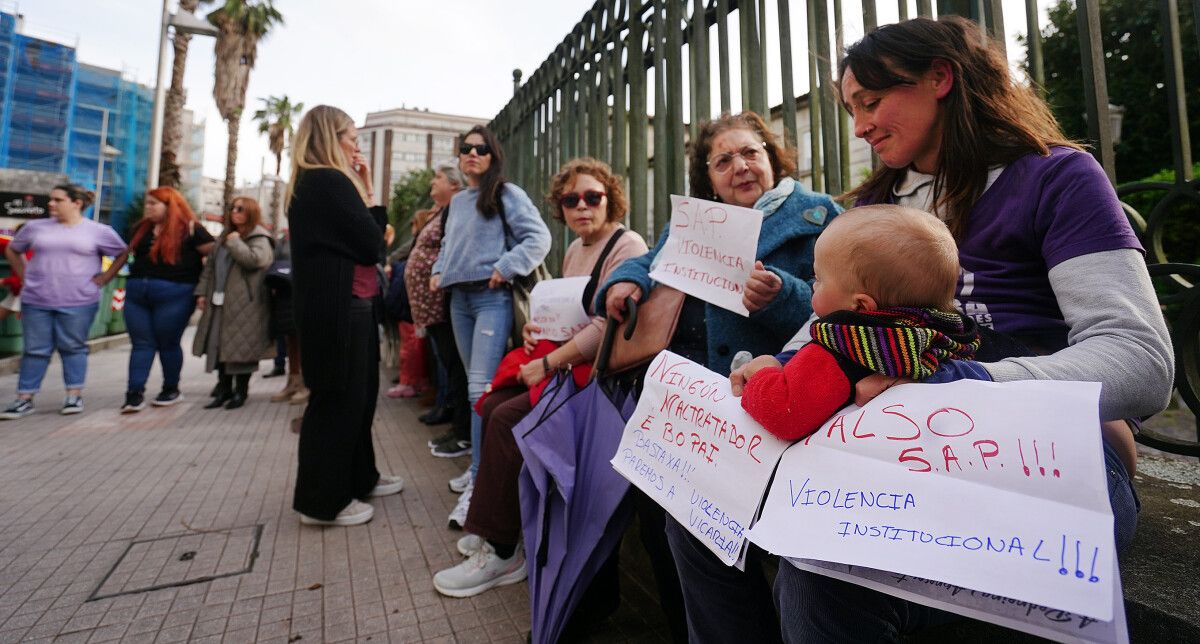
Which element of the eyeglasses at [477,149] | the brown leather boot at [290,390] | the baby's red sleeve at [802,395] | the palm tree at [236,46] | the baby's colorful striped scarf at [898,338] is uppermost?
the palm tree at [236,46]

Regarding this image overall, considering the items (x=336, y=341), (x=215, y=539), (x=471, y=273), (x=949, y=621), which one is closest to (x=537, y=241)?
(x=471, y=273)

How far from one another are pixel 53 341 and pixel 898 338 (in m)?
7.19

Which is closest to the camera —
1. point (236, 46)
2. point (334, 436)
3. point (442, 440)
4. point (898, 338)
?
point (898, 338)

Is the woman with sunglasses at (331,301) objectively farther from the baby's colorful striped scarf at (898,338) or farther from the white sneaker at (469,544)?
the baby's colorful striped scarf at (898,338)

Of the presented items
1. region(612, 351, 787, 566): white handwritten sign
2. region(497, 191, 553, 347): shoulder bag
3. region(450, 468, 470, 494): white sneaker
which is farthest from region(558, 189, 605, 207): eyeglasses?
region(450, 468, 470, 494): white sneaker

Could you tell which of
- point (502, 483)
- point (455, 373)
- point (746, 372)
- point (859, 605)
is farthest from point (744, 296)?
point (455, 373)

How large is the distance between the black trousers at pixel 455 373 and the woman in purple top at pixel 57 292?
3.69 metres

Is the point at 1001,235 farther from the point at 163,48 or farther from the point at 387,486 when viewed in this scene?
the point at 163,48

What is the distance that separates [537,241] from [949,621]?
277 cm

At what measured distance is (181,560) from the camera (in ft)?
8.43

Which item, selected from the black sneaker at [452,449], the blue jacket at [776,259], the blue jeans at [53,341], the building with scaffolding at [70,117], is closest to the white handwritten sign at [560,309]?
the blue jacket at [776,259]

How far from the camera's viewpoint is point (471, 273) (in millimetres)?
3420

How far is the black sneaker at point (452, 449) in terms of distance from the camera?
432cm

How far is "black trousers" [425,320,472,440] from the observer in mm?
4387
